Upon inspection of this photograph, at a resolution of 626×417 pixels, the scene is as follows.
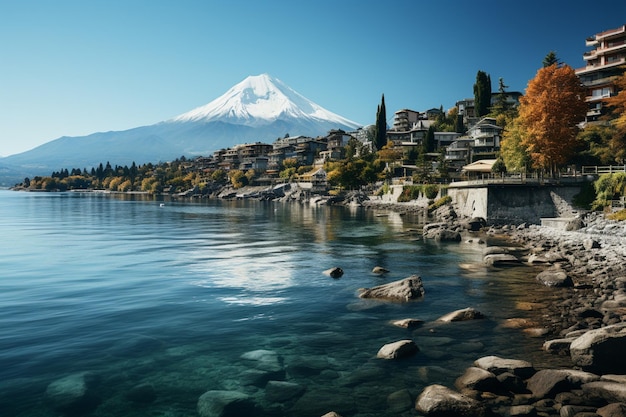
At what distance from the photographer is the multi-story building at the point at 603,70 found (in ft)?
244

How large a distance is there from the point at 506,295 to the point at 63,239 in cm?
4293

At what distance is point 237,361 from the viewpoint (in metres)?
13.7

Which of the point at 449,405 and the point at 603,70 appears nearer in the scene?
the point at 449,405

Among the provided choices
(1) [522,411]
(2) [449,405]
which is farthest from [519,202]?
(2) [449,405]

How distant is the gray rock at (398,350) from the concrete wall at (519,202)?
1570 inches

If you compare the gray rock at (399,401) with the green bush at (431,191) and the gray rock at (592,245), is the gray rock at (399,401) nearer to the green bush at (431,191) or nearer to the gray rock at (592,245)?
the gray rock at (592,245)

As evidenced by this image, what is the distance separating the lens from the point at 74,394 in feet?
38.1

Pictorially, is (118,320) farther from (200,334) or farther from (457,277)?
(457,277)

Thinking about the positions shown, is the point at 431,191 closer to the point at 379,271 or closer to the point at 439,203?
the point at 439,203

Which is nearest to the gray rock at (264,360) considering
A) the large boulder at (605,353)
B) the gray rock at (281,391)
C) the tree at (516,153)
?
the gray rock at (281,391)

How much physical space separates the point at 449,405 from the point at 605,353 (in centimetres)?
518

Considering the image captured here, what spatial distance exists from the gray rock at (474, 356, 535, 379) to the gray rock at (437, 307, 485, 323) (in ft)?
15.4

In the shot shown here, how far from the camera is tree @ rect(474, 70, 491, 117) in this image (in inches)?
4530

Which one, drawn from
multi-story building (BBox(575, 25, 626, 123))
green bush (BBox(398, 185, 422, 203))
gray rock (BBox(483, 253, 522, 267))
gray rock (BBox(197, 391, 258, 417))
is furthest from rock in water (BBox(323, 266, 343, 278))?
multi-story building (BBox(575, 25, 626, 123))
